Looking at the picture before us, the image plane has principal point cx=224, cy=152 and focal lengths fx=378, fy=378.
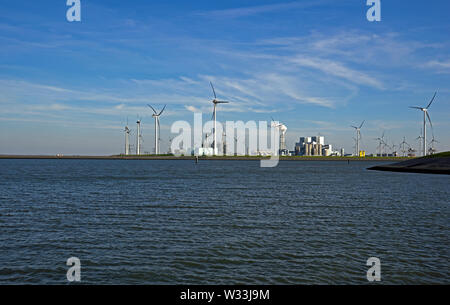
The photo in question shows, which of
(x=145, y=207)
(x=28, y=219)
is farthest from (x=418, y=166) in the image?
(x=28, y=219)

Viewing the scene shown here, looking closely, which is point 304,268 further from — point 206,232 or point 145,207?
point 145,207

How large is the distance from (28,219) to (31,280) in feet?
58.9

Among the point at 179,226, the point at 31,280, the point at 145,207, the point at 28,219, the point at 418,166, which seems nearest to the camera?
the point at 31,280

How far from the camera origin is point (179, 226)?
28.8m

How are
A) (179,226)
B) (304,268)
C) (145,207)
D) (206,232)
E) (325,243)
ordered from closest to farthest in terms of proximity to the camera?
(304,268) → (325,243) → (206,232) → (179,226) → (145,207)

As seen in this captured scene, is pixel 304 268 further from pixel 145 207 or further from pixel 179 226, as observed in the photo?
pixel 145 207

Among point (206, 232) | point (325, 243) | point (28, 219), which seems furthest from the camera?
point (28, 219)
